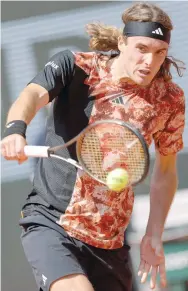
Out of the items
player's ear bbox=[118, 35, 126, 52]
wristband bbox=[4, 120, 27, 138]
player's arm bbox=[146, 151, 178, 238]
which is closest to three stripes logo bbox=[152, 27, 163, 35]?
player's ear bbox=[118, 35, 126, 52]

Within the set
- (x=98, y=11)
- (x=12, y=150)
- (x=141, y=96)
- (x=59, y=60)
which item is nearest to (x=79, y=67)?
(x=59, y=60)

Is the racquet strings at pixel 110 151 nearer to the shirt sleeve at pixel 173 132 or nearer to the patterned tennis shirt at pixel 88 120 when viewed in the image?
the patterned tennis shirt at pixel 88 120

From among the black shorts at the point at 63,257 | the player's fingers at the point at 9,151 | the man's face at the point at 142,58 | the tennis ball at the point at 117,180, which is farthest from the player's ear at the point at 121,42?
the player's fingers at the point at 9,151

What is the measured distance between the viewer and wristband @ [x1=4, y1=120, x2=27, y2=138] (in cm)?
269

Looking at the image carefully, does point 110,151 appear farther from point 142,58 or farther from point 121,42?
point 121,42

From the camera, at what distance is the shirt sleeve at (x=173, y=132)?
11.0 feet

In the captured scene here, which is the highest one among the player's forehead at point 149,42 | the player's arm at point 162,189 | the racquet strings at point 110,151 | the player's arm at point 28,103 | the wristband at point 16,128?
the player's forehead at point 149,42

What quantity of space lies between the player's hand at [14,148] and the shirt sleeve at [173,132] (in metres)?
0.94

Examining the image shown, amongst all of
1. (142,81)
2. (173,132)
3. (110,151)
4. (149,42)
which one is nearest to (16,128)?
(110,151)

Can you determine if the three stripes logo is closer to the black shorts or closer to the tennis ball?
the tennis ball

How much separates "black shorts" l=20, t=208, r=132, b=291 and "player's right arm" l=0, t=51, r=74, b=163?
52 cm

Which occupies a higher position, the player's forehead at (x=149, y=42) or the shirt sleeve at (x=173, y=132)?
the player's forehead at (x=149, y=42)

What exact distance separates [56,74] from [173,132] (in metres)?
0.62

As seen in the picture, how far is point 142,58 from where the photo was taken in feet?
10.3
